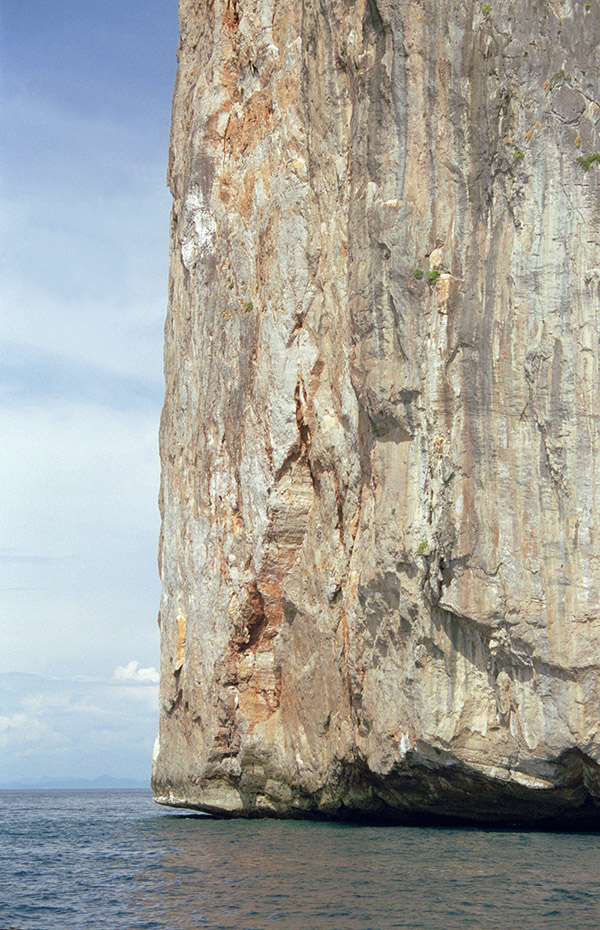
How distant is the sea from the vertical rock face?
76.6 inches

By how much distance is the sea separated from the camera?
40.9 feet

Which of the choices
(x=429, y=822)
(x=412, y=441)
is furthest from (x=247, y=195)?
(x=429, y=822)

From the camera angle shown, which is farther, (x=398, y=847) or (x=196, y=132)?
(x=196, y=132)

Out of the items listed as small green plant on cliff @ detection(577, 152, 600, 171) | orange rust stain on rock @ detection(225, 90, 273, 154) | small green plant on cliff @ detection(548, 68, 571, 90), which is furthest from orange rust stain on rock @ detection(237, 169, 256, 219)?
small green plant on cliff @ detection(577, 152, 600, 171)

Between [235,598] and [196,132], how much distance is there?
15860 millimetres

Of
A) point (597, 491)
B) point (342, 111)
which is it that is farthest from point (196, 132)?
point (597, 491)

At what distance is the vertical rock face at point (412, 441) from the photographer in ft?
63.4

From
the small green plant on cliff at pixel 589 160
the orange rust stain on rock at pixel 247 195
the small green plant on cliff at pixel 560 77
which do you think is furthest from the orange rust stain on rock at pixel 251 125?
the small green plant on cliff at pixel 589 160

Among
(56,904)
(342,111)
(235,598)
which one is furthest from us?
(235,598)

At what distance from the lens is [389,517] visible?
852 inches

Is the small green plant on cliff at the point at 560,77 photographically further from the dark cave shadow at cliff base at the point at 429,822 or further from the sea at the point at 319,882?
the dark cave shadow at cliff base at the point at 429,822

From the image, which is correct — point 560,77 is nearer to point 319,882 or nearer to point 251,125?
point 251,125

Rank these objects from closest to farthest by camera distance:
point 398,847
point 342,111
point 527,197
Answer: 1. point 398,847
2. point 527,197
3. point 342,111

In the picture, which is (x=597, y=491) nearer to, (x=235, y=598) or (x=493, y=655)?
(x=493, y=655)
